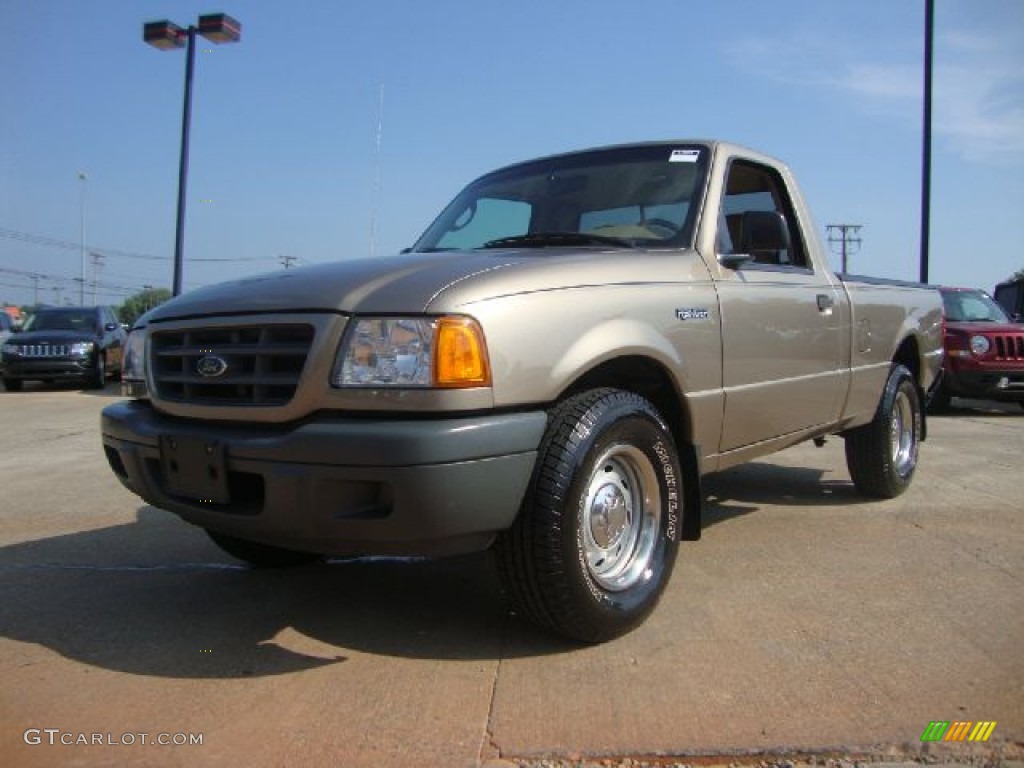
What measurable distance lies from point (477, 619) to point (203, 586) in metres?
1.34

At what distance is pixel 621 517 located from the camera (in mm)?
3166

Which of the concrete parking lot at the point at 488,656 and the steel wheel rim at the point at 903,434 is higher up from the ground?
the steel wheel rim at the point at 903,434

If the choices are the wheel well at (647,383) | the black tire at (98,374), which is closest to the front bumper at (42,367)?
the black tire at (98,374)

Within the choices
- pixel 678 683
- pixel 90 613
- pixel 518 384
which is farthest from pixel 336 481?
pixel 90 613

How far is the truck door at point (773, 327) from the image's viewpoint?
3732 millimetres

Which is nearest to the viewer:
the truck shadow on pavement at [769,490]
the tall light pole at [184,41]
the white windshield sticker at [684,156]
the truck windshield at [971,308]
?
the white windshield sticker at [684,156]

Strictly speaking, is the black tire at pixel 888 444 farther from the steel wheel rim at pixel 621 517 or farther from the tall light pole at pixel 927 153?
the tall light pole at pixel 927 153

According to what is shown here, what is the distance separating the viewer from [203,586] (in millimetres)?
3771

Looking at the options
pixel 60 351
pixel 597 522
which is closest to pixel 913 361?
pixel 597 522

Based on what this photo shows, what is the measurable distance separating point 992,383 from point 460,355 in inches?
412

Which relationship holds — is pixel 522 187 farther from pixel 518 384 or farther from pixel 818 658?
pixel 818 658

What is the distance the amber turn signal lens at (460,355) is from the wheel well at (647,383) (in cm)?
55

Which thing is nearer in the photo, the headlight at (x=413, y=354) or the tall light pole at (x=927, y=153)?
the headlight at (x=413, y=354)

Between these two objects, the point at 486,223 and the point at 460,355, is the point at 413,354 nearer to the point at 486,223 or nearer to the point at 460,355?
the point at 460,355
